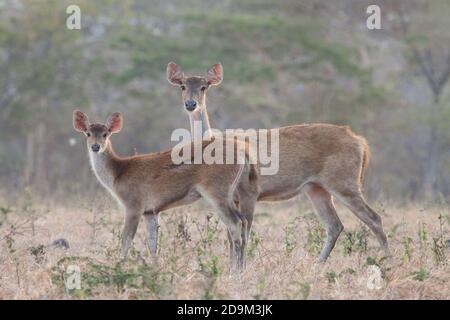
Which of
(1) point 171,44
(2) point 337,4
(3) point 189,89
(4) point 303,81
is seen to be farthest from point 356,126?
(3) point 189,89

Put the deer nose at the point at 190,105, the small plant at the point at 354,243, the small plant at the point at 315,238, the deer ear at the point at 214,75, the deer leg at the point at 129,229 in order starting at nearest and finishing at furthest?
the deer leg at the point at 129,229 → the small plant at the point at 354,243 → the small plant at the point at 315,238 → the deer nose at the point at 190,105 → the deer ear at the point at 214,75

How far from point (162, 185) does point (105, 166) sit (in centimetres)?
69

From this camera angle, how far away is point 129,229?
28.6 feet

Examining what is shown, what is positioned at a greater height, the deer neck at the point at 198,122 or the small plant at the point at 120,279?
the deer neck at the point at 198,122

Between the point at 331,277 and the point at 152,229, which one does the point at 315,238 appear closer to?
the point at 152,229

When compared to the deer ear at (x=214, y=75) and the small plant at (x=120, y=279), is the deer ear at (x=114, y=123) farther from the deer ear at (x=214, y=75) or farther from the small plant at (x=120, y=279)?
the small plant at (x=120, y=279)

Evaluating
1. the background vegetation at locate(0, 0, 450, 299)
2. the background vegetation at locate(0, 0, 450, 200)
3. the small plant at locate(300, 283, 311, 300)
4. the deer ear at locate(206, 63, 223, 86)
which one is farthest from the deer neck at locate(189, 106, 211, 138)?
the background vegetation at locate(0, 0, 450, 200)

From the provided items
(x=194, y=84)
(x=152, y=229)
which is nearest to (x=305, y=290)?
(x=152, y=229)

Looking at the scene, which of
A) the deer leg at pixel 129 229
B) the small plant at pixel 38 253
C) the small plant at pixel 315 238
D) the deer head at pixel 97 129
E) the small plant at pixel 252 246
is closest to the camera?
the deer leg at pixel 129 229

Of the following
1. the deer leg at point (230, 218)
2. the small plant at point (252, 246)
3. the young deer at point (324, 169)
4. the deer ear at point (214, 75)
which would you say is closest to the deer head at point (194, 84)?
the deer ear at point (214, 75)

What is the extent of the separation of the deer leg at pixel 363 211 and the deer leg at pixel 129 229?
216 cm

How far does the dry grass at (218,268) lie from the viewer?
7141 mm

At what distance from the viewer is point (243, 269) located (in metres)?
8.27
